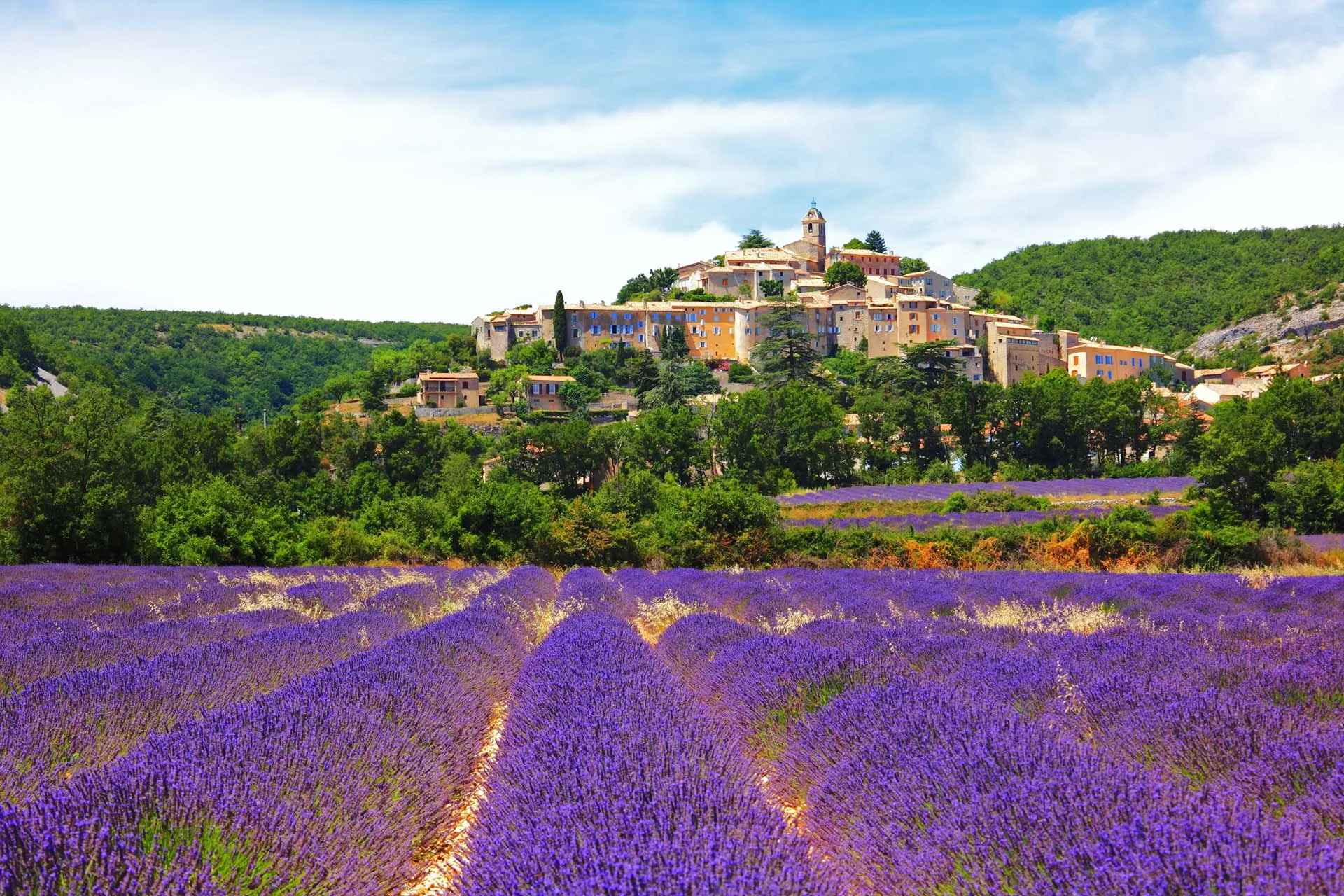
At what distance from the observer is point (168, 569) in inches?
628

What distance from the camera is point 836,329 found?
8106 cm

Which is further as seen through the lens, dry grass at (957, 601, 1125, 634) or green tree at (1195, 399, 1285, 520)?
green tree at (1195, 399, 1285, 520)

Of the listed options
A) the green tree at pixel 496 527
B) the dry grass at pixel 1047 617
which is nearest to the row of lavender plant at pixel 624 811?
the dry grass at pixel 1047 617

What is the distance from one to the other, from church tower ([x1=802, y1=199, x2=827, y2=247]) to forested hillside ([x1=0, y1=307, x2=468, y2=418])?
44.7 m

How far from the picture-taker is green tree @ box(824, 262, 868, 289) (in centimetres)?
9175

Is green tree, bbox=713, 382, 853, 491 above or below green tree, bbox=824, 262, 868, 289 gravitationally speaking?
below

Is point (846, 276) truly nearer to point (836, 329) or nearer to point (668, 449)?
point (836, 329)

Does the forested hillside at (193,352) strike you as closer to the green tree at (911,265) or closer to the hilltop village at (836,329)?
the hilltop village at (836,329)

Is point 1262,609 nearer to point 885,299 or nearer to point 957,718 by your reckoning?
point 957,718

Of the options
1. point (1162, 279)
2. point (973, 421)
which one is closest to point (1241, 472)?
point (973, 421)

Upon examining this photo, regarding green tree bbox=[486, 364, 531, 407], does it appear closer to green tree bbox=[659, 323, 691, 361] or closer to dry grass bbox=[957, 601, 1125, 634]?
green tree bbox=[659, 323, 691, 361]

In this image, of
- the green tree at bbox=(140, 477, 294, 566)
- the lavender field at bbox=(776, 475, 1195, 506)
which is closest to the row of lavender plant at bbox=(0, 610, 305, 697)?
the green tree at bbox=(140, 477, 294, 566)

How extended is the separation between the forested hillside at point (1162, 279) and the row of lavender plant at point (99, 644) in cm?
8981

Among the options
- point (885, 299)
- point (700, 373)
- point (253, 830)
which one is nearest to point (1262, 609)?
point (253, 830)
